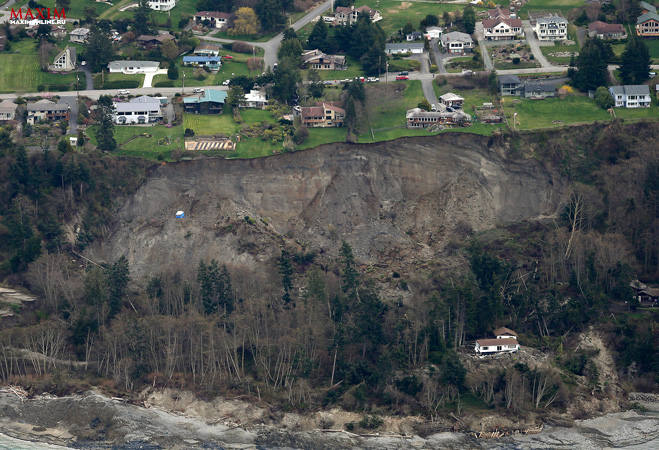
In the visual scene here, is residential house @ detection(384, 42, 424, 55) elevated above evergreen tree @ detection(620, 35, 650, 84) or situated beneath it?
elevated above

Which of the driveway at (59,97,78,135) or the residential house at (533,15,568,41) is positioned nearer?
the driveway at (59,97,78,135)

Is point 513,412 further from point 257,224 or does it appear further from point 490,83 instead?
point 490,83

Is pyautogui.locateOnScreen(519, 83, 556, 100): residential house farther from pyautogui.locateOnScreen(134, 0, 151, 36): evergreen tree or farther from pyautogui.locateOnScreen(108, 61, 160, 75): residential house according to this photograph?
pyautogui.locateOnScreen(134, 0, 151, 36): evergreen tree

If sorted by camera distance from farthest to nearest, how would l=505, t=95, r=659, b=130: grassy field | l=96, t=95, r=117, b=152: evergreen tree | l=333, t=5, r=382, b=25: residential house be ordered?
l=333, t=5, r=382, b=25: residential house → l=505, t=95, r=659, b=130: grassy field → l=96, t=95, r=117, b=152: evergreen tree

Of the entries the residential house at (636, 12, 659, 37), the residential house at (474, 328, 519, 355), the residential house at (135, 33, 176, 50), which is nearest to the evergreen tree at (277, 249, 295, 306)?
the residential house at (474, 328, 519, 355)

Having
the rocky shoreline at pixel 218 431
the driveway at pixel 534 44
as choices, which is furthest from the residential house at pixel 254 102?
the rocky shoreline at pixel 218 431

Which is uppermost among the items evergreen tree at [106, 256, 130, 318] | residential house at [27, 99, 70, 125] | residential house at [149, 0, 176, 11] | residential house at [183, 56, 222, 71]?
residential house at [149, 0, 176, 11]
